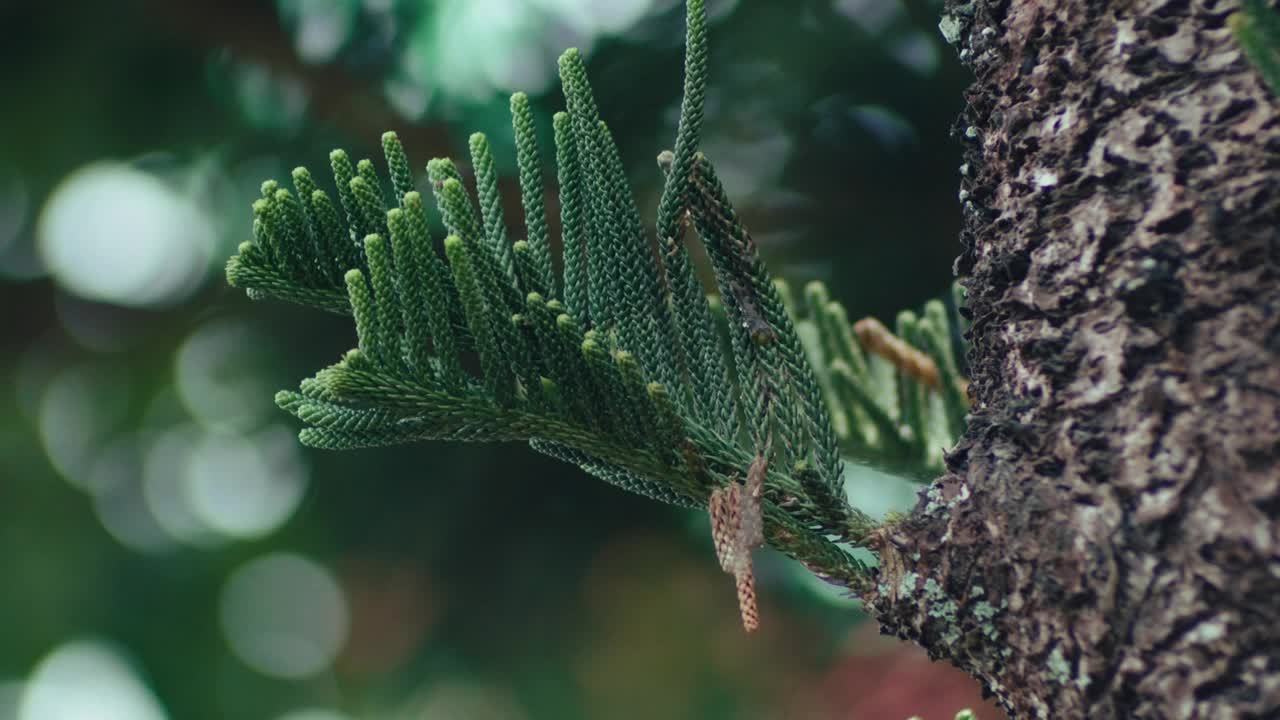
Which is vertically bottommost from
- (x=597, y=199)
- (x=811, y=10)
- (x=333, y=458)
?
(x=597, y=199)

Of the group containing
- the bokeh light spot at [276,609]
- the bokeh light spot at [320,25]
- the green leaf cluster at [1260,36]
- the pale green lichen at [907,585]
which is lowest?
the pale green lichen at [907,585]

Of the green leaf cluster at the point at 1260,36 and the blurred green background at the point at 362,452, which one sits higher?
the blurred green background at the point at 362,452

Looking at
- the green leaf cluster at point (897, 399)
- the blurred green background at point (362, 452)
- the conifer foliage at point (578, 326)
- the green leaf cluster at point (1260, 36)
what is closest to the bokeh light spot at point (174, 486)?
the blurred green background at point (362, 452)

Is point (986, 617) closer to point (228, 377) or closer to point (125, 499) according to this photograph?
point (228, 377)

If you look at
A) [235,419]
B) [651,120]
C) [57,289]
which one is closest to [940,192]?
[651,120]

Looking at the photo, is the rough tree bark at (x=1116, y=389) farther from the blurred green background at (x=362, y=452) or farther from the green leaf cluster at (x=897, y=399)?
the blurred green background at (x=362, y=452)

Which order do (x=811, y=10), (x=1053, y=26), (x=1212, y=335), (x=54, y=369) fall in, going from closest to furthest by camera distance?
(x=1212, y=335), (x=1053, y=26), (x=811, y=10), (x=54, y=369)

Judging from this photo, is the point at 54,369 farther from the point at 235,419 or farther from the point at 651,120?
the point at 651,120
